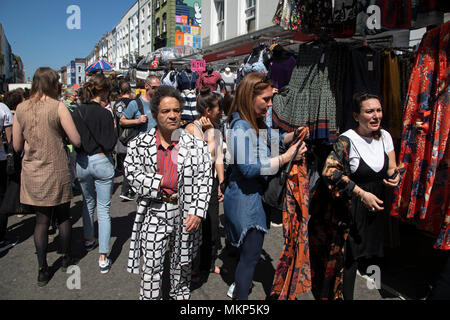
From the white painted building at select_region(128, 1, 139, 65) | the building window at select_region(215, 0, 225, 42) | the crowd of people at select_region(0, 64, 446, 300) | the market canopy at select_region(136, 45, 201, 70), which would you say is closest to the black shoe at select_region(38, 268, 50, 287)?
the crowd of people at select_region(0, 64, 446, 300)

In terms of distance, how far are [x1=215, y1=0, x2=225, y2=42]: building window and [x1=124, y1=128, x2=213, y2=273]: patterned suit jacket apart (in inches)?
559

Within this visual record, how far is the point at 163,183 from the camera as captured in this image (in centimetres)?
244

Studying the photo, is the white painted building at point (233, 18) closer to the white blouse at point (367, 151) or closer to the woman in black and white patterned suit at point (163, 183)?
the white blouse at point (367, 151)

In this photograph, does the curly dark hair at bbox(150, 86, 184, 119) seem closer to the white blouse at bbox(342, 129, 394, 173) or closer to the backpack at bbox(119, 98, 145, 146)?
the white blouse at bbox(342, 129, 394, 173)

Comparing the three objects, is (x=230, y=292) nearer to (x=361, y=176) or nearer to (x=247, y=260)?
(x=247, y=260)

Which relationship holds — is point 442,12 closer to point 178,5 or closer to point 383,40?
point 383,40

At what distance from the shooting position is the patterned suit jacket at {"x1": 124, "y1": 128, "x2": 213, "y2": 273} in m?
2.39

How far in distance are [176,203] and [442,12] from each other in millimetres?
3210

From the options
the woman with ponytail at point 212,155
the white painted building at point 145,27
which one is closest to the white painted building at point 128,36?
the white painted building at point 145,27

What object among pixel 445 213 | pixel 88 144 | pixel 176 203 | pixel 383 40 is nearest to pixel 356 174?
pixel 445 213

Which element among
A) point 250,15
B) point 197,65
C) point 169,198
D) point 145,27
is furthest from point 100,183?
point 145,27

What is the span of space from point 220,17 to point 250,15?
3.31 metres

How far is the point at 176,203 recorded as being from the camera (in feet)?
8.21

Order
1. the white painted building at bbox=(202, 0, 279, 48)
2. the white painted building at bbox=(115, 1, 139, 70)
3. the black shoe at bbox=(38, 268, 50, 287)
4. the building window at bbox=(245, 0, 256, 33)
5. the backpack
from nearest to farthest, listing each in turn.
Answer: the black shoe at bbox=(38, 268, 50, 287), the backpack, the white painted building at bbox=(202, 0, 279, 48), the building window at bbox=(245, 0, 256, 33), the white painted building at bbox=(115, 1, 139, 70)
